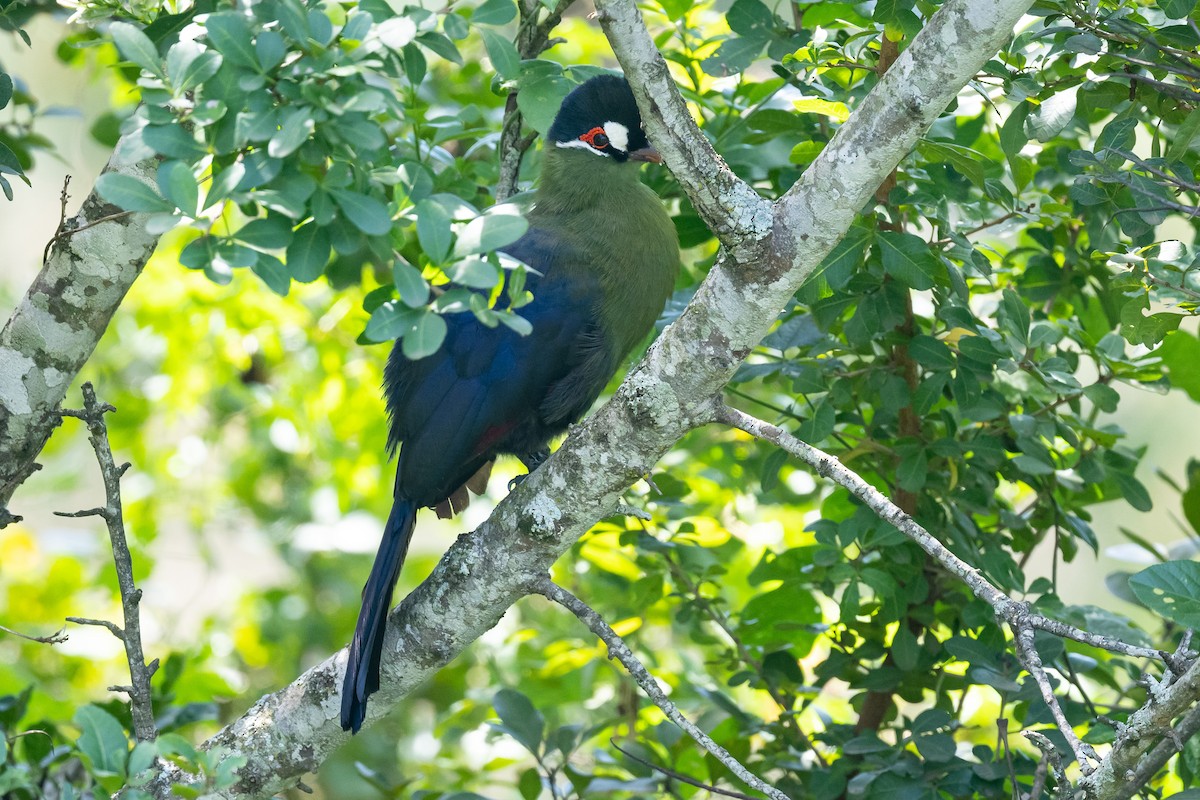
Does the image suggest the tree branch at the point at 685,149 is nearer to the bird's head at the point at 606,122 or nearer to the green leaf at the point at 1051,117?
the green leaf at the point at 1051,117

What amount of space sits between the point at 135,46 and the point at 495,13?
51cm

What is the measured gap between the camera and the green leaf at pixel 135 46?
4.20 ft

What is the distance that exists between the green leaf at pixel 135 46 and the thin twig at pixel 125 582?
2.39 feet

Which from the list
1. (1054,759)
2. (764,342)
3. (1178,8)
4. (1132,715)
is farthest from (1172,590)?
(764,342)

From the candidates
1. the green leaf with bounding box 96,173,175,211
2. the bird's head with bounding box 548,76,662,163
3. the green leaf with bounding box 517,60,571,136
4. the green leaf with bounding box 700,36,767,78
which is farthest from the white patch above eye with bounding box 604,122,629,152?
the green leaf with bounding box 96,173,175,211

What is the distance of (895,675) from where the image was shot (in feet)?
6.91

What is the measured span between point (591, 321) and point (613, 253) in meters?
0.17

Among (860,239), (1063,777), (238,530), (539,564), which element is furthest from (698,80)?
(238,530)

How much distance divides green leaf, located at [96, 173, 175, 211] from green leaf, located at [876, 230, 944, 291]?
1170 mm

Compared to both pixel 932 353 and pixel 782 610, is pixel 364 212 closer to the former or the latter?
pixel 932 353

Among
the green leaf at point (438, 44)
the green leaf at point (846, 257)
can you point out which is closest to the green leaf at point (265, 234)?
the green leaf at point (438, 44)

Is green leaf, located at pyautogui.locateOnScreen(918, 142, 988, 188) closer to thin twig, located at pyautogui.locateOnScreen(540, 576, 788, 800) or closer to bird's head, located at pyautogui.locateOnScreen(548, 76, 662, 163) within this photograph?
bird's head, located at pyautogui.locateOnScreen(548, 76, 662, 163)

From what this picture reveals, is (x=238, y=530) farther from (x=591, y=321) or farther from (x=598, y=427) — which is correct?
(x=598, y=427)

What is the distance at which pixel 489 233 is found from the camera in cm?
132
